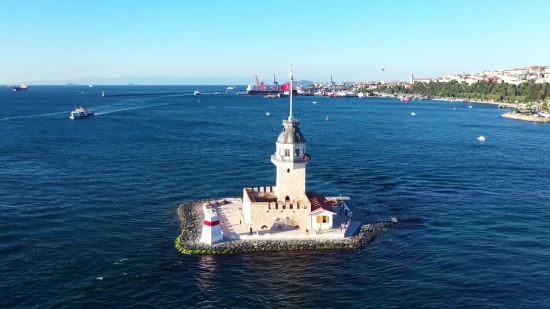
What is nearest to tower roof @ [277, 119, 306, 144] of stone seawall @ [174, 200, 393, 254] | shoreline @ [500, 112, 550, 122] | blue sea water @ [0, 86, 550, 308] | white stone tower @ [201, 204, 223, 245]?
stone seawall @ [174, 200, 393, 254]

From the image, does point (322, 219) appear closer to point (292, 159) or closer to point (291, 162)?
point (291, 162)

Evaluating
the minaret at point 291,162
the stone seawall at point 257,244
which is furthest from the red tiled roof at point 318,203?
the stone seawall at point 257,244

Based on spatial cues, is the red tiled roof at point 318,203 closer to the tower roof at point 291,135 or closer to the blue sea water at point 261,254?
the blue sea water at point 261,254

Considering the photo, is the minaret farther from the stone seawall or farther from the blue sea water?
the blue sea water

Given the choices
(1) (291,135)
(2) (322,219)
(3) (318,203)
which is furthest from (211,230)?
(1) (291,135)

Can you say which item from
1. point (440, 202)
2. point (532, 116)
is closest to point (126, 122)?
point (440, 202)

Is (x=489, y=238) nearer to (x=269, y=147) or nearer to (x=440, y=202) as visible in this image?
(x=440, y=202)
